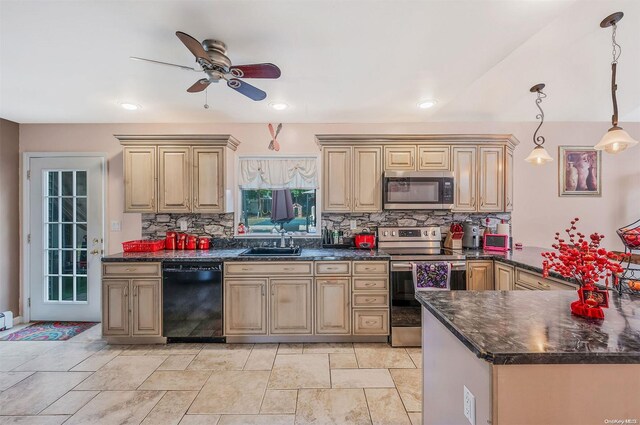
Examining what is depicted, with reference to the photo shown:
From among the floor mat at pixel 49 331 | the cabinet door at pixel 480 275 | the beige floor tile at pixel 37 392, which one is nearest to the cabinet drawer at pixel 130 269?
the beige floor tile at pixel 37 392

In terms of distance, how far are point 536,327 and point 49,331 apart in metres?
4.83

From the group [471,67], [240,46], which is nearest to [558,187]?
[471,67]

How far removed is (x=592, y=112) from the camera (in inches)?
145

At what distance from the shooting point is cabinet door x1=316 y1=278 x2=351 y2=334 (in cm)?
310

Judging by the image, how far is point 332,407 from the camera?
2143mm

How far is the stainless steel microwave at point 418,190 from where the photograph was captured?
11.4ft

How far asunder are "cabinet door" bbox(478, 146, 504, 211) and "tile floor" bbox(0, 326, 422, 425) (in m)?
2.02

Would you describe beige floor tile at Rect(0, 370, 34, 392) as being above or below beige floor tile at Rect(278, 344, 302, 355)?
below

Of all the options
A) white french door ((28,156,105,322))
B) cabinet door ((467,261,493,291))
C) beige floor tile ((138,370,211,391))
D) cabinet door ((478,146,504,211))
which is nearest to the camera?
beige floor tile ((138,370,211,391))

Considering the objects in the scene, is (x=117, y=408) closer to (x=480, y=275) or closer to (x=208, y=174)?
(x=208, y=174)

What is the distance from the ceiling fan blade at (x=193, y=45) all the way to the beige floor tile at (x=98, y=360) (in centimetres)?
290

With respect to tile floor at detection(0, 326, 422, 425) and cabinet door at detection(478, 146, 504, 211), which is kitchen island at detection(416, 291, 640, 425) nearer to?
tile floor at detection(0, 326, 422, 425)


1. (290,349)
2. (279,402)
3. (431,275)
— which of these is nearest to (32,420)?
(279,402)

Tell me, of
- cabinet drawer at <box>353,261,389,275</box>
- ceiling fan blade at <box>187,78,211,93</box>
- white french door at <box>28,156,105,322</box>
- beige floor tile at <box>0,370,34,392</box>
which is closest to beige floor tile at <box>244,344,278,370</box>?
cabinet drawer at <box>353,261,389,275</box>
